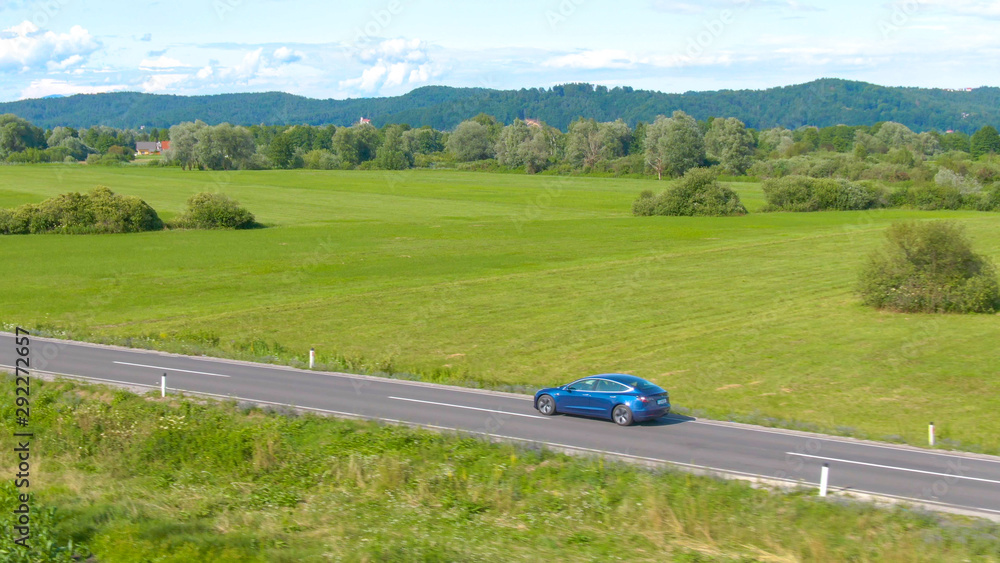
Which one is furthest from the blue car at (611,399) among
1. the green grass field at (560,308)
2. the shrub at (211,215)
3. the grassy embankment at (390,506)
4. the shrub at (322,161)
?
the shrub at (322,161)

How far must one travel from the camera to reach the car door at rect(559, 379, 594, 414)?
24016 millimetres

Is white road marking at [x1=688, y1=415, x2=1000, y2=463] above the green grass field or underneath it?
above

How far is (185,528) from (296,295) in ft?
127

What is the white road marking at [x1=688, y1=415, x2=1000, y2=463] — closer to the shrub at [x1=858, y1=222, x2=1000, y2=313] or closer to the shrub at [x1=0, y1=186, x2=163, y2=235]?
the shrub at [x1=858, y1=222, x2=1000, y2=313]

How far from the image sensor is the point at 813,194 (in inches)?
4520

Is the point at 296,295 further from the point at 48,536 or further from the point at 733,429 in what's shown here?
the point at 48,536

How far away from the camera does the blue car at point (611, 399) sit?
23266mm

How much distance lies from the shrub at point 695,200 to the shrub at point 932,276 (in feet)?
191

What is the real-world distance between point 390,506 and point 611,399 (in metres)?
8.86

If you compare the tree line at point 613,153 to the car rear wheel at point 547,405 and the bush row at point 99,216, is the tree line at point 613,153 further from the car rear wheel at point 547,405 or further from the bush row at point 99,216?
the car rear wheel at point 547,405

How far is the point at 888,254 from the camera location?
48.4 metres

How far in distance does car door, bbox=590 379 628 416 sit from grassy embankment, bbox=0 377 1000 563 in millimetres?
5144

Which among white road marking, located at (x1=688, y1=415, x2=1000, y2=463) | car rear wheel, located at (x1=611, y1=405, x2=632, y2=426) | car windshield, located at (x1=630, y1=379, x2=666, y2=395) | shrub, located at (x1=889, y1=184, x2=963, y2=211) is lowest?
white road marking, located at (x1=688, y1=415, x2=1000, y2=463)

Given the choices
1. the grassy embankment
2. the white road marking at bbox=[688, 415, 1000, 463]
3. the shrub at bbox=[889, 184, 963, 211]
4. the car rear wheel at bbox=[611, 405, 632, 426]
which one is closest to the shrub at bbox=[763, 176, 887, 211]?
the shrub at bbox=[889, 184, 963, 211]
